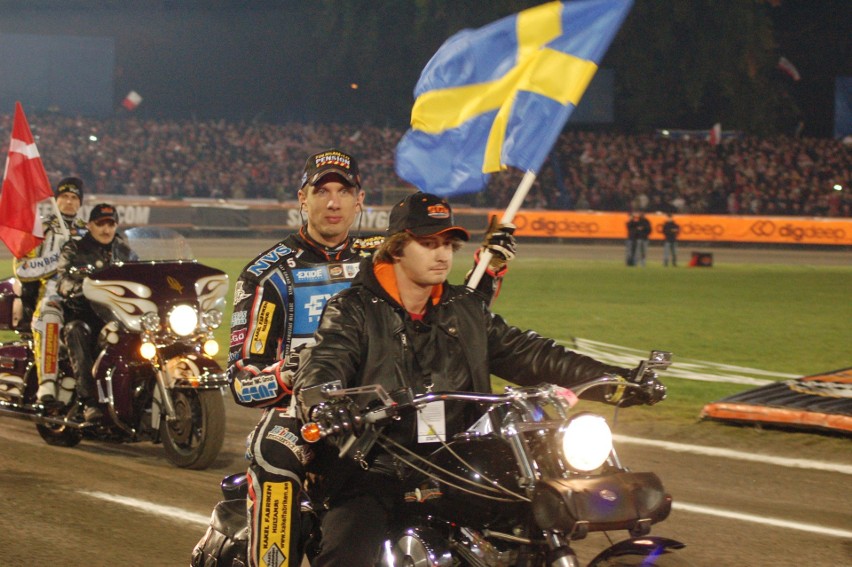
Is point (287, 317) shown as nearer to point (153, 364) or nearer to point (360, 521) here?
point (360, 521)

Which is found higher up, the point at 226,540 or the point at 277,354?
the point at 277,354

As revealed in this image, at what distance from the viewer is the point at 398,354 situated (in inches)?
151

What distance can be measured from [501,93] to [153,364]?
3.97m

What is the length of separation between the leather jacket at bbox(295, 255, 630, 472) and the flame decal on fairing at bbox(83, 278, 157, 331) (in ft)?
17.5

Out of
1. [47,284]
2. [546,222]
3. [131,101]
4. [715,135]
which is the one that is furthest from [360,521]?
[131,101]

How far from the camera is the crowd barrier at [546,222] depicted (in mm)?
36938

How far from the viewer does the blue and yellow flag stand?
5680 mm

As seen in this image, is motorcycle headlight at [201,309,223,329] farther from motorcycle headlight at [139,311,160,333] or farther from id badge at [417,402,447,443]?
id badge at [417,402,447,443]

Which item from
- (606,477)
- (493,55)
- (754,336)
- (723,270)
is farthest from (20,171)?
(723,270)

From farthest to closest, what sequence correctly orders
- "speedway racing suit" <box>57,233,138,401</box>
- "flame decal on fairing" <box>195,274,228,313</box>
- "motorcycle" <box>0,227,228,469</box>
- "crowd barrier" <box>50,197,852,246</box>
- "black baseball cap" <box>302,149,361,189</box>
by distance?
"crowd barrier" <box>50,197,852,246</box> → "speedway racing suit" <box>57,233,138,401</box> → "flame decal on fairing" <box>195,274,228,313</box> → "motorcycle" <box>0,227,228,469</box> → "black baseball cap" <box>302,149,361,189</box>

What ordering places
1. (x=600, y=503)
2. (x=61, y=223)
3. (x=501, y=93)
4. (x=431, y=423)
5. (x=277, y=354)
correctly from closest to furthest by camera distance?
(x=600, y=503) < (x=431, y=423) < (x=277, y=354) < (x=501, y=93) < (x=61, y=223)

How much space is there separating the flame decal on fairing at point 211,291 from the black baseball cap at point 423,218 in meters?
5.42

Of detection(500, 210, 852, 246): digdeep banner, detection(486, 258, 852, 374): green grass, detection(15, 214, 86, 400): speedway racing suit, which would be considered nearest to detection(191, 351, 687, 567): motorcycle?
detection(15, 214, 86, 400): speedway racing suit

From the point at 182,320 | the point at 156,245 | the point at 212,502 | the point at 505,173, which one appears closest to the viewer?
the point at 212,502
